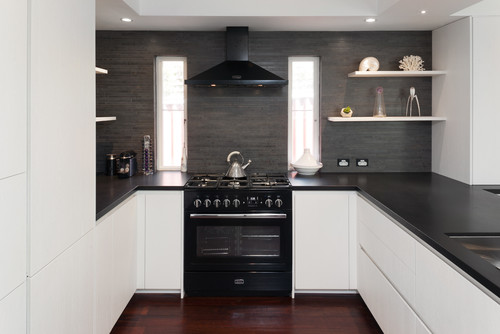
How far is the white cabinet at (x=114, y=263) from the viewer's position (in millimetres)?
2674

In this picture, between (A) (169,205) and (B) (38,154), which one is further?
(A) (169,205)

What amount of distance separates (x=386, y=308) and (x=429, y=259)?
0.86 meters

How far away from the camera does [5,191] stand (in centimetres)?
156

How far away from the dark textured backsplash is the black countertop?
0.26m

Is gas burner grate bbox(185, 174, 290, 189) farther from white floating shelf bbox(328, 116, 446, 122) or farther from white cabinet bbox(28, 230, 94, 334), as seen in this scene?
white cabinet bbox(28, 230, 94, 334)

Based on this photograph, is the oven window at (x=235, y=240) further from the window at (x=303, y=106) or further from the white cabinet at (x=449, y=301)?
the white cabinet at (x=449, y=301)

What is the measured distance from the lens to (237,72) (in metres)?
3.89

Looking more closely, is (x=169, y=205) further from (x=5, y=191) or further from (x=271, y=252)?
(x=5, y=191)

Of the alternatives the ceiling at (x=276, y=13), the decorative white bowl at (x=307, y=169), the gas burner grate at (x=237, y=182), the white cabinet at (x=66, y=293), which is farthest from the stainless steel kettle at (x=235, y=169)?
the white cabinet at (x=66, y=293)

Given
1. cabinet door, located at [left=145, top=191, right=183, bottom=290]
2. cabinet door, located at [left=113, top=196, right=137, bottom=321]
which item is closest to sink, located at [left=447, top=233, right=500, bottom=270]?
cabinet door, located at [left=113, top=196, right=137, bottom=321]

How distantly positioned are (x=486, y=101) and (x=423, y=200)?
3.71 ft

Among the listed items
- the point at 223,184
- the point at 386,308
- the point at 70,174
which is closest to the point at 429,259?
the point at 386,308

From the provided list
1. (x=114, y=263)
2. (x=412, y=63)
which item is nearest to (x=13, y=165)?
(x=114, y=263)

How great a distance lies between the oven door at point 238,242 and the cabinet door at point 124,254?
1.29 feet
